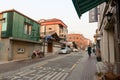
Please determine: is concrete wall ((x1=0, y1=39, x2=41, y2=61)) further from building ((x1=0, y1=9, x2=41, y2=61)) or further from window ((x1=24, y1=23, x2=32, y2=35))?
window ((x1=24, y1=23, x2=32, y2=35))

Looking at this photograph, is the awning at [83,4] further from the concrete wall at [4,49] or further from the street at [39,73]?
the concrete wall at [4,49]

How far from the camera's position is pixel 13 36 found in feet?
72.3

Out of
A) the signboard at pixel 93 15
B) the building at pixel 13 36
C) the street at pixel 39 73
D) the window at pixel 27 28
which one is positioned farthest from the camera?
the window at pixel 27 28

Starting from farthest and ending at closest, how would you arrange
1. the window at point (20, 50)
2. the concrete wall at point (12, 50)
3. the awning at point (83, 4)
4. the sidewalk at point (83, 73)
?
the window at point (20, 50) < the concrete wall at point (12, 50) < the sidewalk at point (83, 73) < the awning at point (83, 4)

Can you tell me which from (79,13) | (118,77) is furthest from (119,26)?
(118,77)

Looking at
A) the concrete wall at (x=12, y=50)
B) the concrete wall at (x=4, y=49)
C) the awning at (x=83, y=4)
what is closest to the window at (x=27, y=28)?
the concrete wall at (x=12, y=50)

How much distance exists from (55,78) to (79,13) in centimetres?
410

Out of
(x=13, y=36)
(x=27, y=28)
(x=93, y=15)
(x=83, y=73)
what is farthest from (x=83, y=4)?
(x=27, y=28)

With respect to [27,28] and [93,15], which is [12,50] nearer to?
[27,28]

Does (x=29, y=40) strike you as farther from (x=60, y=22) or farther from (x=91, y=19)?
(x=60, y=22)

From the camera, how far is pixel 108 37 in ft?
50.0

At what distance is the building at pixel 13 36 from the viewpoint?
854 inches

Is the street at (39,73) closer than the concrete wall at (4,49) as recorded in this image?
Yes

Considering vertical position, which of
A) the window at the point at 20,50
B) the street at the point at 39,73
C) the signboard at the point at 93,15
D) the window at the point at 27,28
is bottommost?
the street at the point at 39,73
